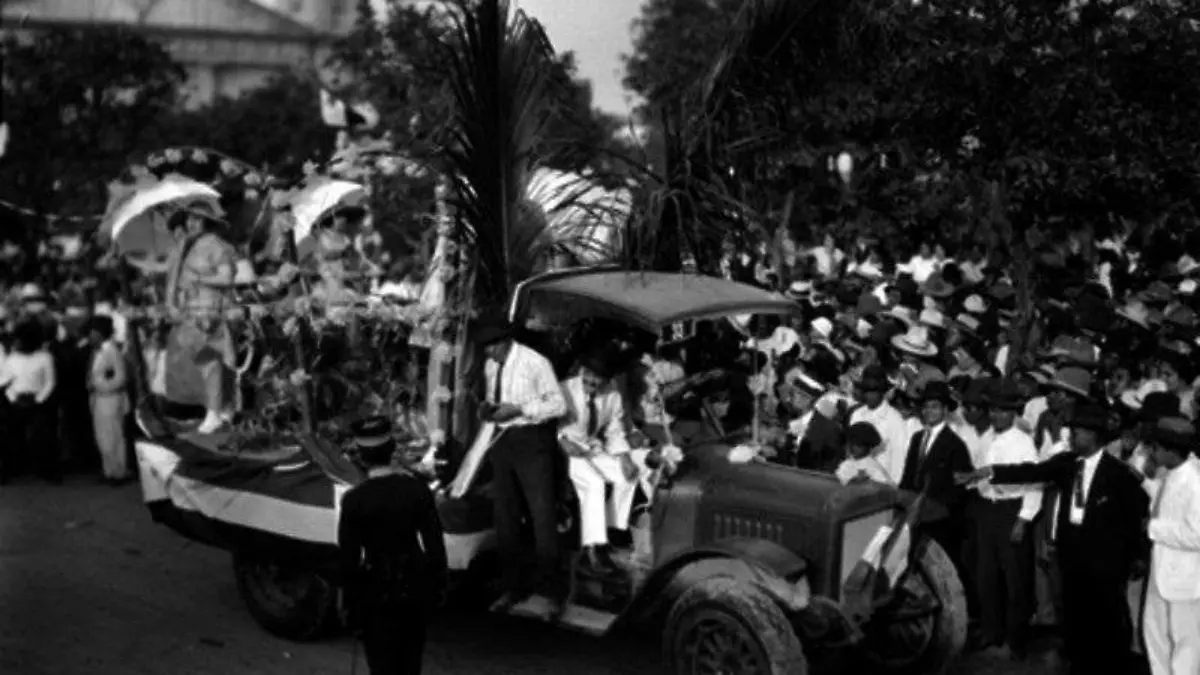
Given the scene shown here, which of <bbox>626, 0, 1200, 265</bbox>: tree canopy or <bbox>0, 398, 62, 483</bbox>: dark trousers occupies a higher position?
<bbox>626, 0, 1200, 265</bbox>: tree canopy

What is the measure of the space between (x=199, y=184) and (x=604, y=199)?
3403 mm

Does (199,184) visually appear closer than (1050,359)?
No

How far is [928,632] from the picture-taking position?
8.20m

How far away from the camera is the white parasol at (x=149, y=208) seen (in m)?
11.4

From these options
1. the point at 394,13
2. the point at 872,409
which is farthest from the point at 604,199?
the point at 394,13

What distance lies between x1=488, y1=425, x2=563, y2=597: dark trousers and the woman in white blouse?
8.45 m

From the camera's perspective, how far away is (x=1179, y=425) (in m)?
7.39

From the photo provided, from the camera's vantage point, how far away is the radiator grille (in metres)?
7.79

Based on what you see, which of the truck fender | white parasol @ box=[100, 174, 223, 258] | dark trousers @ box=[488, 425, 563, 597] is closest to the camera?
the truck fender

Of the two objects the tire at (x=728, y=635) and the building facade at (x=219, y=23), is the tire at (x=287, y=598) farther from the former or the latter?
the building facade at (x=219, y=23)

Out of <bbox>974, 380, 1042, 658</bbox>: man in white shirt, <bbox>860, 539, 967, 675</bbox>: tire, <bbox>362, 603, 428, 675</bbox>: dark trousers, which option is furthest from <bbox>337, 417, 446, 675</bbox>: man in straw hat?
<bbox>974, 380, 1042, 658</bbox>: man in white shirt

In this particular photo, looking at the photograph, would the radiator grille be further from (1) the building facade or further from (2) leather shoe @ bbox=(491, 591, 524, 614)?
(1) the building facade

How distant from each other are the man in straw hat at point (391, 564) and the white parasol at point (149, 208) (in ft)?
16.8

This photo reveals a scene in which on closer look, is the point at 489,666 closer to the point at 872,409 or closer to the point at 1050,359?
the point at 872,409
